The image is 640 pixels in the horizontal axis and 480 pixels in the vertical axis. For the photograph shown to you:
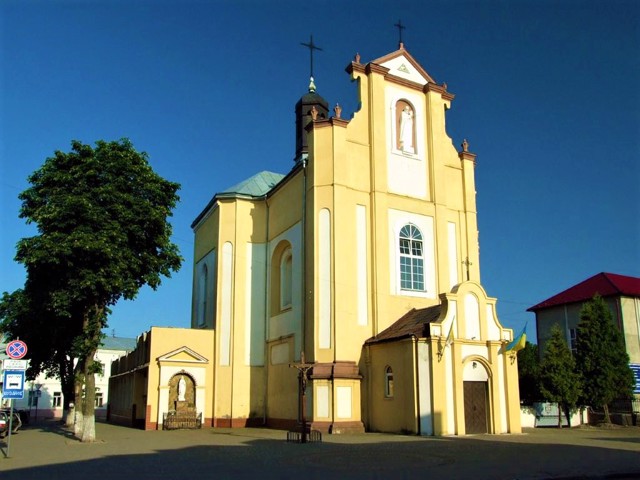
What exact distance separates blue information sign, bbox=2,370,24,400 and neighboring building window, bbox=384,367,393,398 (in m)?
13.1

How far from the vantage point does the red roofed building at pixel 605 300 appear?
38.1 metres

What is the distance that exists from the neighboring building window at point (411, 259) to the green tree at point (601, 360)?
33.6 ft

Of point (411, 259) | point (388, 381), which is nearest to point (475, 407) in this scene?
point (388, 381)

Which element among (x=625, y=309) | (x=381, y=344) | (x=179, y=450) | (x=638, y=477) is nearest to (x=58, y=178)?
(x=179, y=450)

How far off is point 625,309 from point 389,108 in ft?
67.6

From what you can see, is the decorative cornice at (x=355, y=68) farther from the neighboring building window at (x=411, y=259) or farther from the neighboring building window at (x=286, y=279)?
the neighboring building window at (x=286, y=279)

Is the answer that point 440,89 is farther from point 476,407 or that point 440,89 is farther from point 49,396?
point 49,396

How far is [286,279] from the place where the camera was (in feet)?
103

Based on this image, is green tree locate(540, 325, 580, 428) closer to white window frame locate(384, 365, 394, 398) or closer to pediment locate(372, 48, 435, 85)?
white window frame locate(384, 365, 394, 398)

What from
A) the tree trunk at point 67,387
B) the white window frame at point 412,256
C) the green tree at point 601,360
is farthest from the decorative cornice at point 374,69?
the tree trunk at point 67,387

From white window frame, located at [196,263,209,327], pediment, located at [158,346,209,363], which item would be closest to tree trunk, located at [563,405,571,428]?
pediment, located at [158,346,209,363]

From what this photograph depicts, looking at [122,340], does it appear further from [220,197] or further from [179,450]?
[179,450]

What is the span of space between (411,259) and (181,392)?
1263cm

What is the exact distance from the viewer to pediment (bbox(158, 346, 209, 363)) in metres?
29.9
